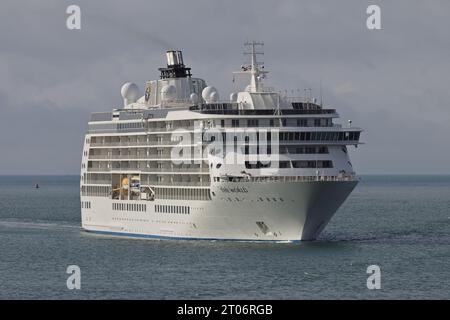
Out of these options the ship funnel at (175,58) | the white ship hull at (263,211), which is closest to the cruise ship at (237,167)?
the white ship hull at (263,211)

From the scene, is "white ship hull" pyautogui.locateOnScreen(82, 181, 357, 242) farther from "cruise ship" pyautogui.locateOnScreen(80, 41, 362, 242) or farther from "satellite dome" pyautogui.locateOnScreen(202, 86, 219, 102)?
"satellite dome" pyautogui.locateOnScreen(202, 86, 219, 102)

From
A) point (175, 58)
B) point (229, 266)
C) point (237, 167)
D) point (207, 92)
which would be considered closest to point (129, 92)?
point (175, 58)

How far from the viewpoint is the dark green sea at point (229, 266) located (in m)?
58.8

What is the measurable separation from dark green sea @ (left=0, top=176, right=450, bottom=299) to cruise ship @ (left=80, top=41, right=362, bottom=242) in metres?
1.48

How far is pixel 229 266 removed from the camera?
66688 millimetres

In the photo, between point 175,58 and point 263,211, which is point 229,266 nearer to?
point 263,211

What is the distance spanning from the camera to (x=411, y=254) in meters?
72.8

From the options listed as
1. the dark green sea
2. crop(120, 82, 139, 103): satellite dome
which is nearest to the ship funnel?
crop(120, 82, 139, 103): satellite dome

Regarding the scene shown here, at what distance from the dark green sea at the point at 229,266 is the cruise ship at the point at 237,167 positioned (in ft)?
4.87

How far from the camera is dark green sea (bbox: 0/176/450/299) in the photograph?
193 ft

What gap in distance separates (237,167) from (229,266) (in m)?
10.2

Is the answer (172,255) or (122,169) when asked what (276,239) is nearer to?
(172,255)

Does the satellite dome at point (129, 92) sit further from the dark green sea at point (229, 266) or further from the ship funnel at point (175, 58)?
the dark green sea at point (229, 266)
